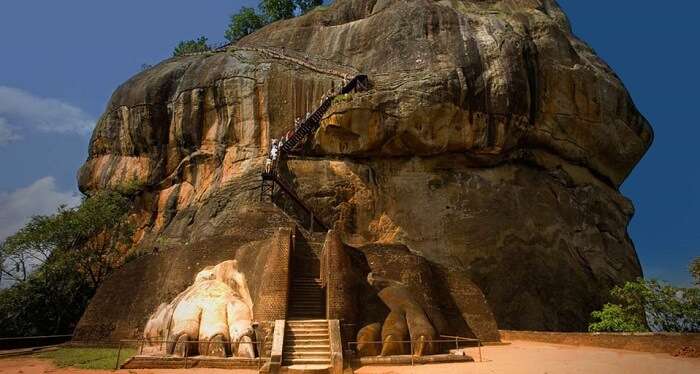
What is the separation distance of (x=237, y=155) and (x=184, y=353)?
52.2 feet

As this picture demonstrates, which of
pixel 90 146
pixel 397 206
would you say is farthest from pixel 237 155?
pixel 90 146

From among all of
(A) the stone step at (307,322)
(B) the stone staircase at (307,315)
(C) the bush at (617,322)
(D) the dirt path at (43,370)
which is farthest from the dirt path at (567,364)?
(C) the bush at (617,322)

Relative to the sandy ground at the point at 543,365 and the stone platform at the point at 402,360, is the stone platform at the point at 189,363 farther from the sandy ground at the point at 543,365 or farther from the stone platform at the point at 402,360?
the stone platform at the point at 402,360

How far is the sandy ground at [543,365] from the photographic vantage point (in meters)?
11.1

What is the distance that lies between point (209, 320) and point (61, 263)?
11.2 m

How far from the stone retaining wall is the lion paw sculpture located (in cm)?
953

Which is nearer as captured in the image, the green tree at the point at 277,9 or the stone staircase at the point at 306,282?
the stone staircase at the point at 306,282

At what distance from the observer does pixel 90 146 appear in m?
32.4

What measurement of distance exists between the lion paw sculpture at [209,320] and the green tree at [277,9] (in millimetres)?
35332

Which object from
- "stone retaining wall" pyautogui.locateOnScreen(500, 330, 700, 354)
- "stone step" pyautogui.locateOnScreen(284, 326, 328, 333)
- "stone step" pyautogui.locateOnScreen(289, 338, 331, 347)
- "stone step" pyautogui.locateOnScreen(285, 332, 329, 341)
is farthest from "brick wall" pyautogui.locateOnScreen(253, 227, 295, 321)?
"stone retaining wall" pyautogui.locateOnScreen(500, 330, 700, 354)

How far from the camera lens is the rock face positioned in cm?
2494

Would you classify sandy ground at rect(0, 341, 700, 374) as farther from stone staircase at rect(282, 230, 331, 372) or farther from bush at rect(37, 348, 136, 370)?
stone staircase at rect(282, 230, 331, 372)

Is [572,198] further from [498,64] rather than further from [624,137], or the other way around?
[498,64]

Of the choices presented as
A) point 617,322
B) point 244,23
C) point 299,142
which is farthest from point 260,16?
point 617,322
